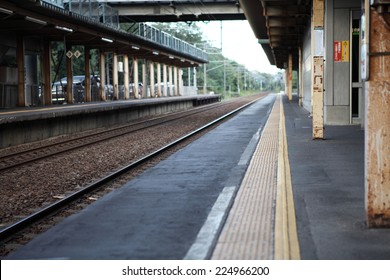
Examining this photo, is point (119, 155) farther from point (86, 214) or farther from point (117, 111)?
point (117, 111)

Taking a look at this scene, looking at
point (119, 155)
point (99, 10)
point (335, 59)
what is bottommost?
point (119, 155)

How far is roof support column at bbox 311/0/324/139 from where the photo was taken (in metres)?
14.0

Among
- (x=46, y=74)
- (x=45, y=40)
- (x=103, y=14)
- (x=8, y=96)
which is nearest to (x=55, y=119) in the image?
(x=8, y=96)

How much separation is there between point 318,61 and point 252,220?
8324mm

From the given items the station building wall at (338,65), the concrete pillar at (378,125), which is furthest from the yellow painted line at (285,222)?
the station building wall at (338,65)


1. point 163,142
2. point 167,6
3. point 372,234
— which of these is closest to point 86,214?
Result: point 372,234

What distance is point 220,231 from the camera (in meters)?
6.16

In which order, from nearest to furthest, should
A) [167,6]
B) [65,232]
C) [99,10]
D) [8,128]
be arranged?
[65,232] → [8,128] → [99,10] → [167,6]

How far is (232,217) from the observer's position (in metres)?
6.82

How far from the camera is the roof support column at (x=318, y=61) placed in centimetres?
1401

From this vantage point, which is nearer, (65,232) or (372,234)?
(372,234)

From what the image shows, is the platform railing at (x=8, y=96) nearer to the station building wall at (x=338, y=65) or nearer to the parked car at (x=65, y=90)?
the parked car at (x=65, y=90)

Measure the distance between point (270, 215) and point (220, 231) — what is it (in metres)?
0.88

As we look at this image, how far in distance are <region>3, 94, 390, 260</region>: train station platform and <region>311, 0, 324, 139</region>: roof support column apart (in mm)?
2939
